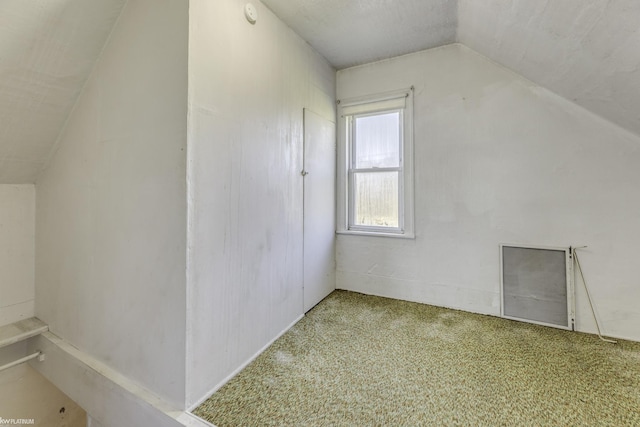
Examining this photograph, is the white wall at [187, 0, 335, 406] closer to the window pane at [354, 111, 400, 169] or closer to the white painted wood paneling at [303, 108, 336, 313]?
the white painted wood paneling at [303, 108, 336, 313]

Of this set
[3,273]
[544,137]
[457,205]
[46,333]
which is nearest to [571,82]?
[544,137]

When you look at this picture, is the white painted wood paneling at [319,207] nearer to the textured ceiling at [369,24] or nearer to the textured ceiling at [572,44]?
the textured ceiling at [369,24]

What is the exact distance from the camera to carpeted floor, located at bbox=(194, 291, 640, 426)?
1.27 m

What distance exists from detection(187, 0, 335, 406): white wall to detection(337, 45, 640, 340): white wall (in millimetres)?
1014

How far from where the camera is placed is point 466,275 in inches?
94.3

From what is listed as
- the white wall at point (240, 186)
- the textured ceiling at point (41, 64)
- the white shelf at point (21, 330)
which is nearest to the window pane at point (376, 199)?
the white wall at point (240, 186)

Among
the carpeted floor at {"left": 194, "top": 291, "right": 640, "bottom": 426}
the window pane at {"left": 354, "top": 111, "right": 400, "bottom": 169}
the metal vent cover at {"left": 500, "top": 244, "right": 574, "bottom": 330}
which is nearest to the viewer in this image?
the carpeted floor at {"left": 194, "top": 291, "right": 640, "bottom": 426}

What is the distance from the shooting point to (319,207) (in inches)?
102

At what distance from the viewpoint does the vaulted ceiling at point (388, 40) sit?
4.44 ft

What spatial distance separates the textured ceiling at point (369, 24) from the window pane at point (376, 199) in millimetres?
1170

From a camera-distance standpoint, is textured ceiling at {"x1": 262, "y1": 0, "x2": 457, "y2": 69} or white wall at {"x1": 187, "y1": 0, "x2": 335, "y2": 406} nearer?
white wall at {"x1": 187, "y1": 0, "x2": 335, "y2": 406}

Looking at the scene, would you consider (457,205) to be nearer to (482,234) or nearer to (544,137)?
(482,234)

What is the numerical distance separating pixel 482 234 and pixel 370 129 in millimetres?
1475

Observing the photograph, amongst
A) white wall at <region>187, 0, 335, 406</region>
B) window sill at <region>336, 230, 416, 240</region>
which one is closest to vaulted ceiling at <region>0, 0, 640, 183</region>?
white wall at <region>187, 0, 335, 406</region>
